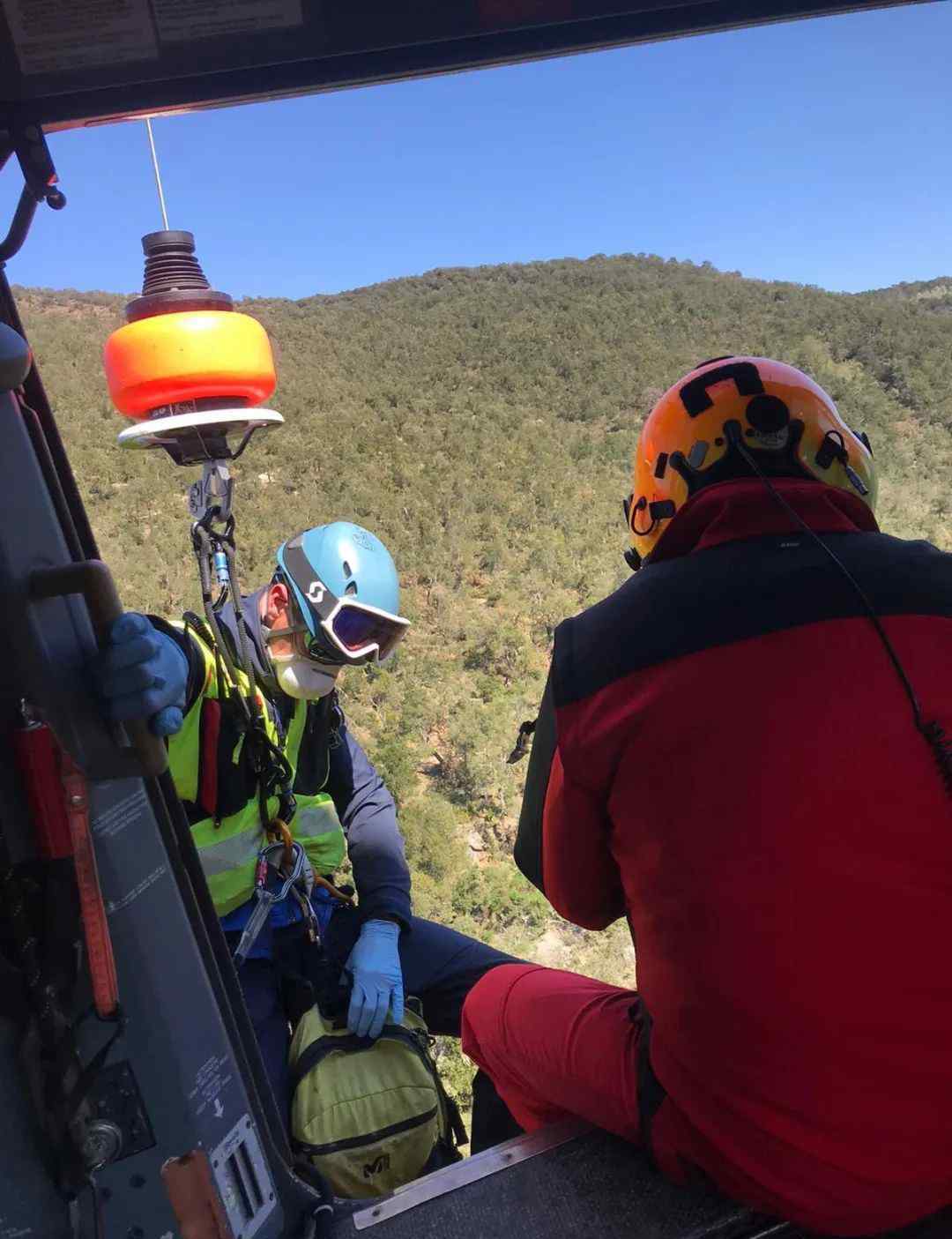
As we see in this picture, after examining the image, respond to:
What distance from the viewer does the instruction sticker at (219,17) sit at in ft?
3.62

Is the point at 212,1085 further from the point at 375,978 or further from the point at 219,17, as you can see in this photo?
the point at 219,17

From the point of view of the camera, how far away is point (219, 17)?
1.12 metres

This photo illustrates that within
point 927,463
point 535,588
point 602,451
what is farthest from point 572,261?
point 535,588

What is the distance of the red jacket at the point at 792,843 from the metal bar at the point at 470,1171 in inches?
15.2

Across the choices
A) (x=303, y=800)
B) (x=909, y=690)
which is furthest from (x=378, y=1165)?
(x=909, y=690)

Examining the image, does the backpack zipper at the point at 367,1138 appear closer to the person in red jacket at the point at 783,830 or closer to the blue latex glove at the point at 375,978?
the blue latex glove at the point at 375,978

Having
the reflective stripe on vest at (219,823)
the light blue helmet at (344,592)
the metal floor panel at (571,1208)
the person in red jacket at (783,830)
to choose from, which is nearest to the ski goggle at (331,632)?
the light blue helmet at (344,592)

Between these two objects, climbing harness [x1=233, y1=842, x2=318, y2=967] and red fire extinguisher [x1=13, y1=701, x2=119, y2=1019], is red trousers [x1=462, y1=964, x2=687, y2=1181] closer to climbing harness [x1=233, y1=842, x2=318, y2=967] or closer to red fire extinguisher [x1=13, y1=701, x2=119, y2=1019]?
climbing harness [x1=233, y1=842, x2=318, y2=967]

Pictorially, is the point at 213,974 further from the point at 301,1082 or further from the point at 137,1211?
the point at 301,1082

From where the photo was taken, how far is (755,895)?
1.31m

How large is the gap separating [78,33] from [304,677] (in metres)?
1.94

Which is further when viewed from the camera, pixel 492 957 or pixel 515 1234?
pixel 492 957

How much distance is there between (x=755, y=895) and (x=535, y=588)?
30.4 ft

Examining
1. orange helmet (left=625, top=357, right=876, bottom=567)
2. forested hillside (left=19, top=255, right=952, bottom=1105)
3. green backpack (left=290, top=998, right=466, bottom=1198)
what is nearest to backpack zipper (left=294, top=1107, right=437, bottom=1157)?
green backpack (left=290, top=998, right=466, bottom=1198)
